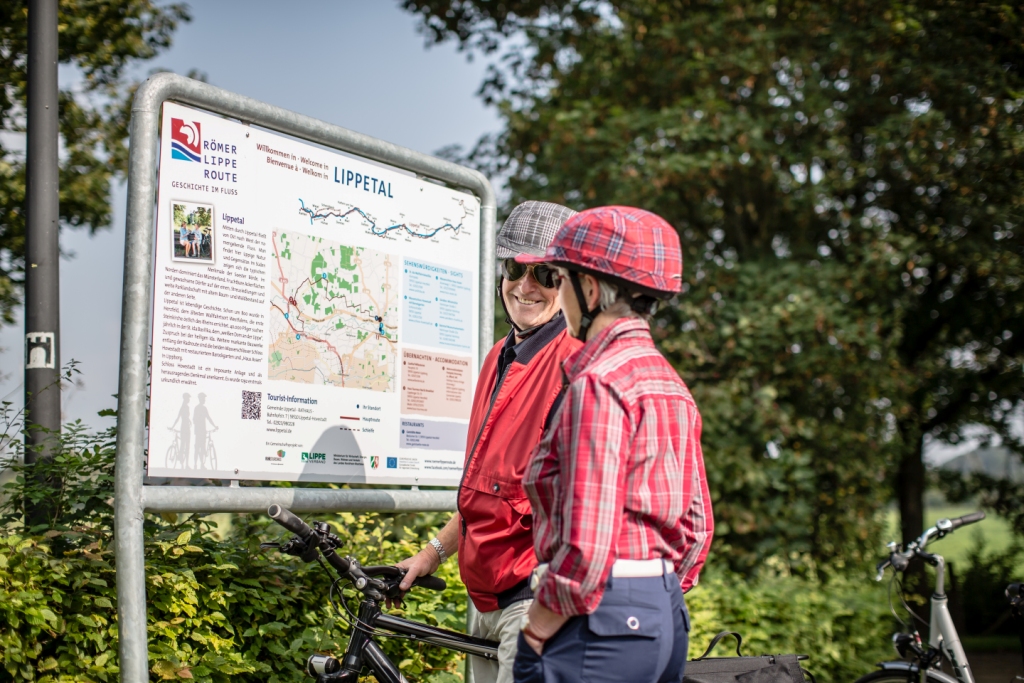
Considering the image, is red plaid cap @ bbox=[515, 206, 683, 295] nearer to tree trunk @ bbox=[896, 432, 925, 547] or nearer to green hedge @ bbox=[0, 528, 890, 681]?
green hedge @ bbox=[0, 528, 890, 681]

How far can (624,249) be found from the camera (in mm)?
2043

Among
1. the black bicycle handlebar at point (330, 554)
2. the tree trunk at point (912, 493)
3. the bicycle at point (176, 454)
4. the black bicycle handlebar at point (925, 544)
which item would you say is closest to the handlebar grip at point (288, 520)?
the black bicycle handlebar at point (330, 554)

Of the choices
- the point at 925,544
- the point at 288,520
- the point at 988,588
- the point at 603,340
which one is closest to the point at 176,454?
the point at 288,520

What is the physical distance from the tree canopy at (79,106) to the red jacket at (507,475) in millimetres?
3828

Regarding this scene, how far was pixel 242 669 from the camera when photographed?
3.23 m

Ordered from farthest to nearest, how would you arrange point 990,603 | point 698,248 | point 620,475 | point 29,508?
point 990,603 → point 698,248 → point 29,508 → point 620,475

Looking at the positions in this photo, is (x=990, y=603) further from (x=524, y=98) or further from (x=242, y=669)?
(x=242, y=669)

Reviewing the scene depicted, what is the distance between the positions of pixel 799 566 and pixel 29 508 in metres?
6.64

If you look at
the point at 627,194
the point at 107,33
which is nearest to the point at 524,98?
the point at 627,194

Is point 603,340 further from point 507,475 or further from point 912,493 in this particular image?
point 912,493

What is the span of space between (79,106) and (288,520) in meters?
5.37

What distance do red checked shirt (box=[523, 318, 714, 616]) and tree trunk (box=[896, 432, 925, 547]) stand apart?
32.2 ft

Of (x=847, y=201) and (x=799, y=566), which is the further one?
(x=847, y=201)

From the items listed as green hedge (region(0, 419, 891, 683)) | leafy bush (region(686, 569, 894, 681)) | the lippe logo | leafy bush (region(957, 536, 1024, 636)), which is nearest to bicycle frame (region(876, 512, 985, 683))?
leafy bush (region(686, 569, 894, 681))
